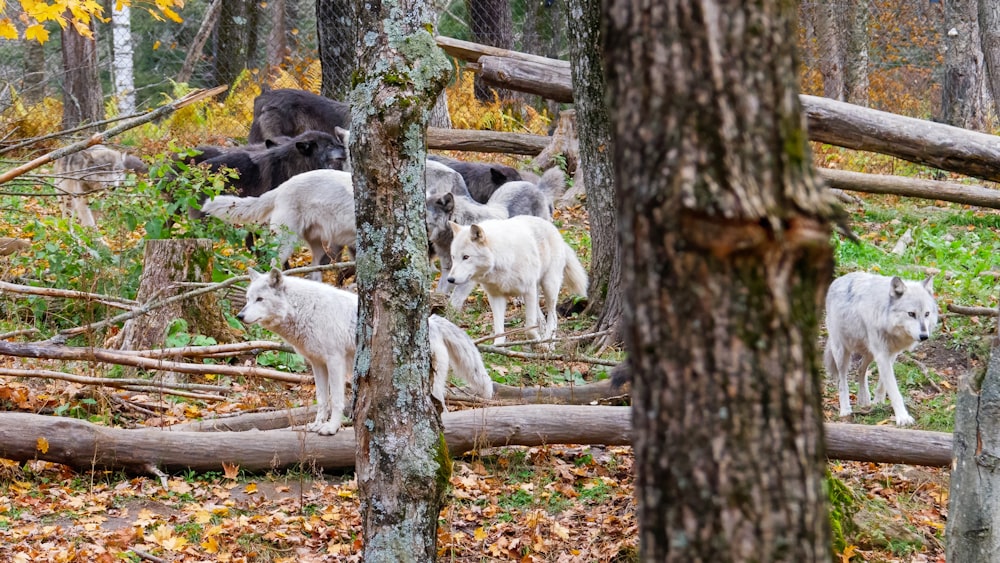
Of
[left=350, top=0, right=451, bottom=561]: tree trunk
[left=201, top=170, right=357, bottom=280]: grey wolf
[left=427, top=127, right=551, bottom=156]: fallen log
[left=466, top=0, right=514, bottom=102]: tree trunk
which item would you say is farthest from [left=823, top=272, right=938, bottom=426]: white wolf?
[left=466, top=0, right=514, bottom=102]: tree trunk

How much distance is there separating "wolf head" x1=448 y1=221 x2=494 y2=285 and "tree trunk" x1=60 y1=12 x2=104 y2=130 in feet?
36.4

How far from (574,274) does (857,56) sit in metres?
12.5

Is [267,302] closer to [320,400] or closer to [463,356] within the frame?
[320,400]

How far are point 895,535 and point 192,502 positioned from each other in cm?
429

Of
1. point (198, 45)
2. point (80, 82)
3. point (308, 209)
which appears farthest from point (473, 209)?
point (198, 45)

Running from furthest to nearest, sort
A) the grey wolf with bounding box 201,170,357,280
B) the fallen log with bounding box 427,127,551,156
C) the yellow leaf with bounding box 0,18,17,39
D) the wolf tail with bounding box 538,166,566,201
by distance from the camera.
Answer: the fallen log with bounding box 427,127,551,156 → the wolf tail with bounding box 538,166,566,201 → the grey wolf with bounding box 201,170,357,280 → the yellow leaf with bounding box 0,18,17,39

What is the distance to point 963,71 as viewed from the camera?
14930 mm

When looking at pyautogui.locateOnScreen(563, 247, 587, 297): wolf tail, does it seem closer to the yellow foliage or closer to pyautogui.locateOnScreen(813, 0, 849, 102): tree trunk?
the yellow foliage

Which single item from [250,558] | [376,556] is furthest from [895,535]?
[250,558]

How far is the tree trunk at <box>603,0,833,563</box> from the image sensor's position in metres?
1.94

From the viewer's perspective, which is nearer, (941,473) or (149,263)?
(941,473)

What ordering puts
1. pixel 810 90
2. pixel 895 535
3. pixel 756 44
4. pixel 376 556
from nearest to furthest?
pixel 756 44
pixel 376 556
pixel 895 535
pixel 810 90

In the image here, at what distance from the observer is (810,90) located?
23.0 m

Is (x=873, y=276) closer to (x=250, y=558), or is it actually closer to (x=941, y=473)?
(x=941, y=473)
